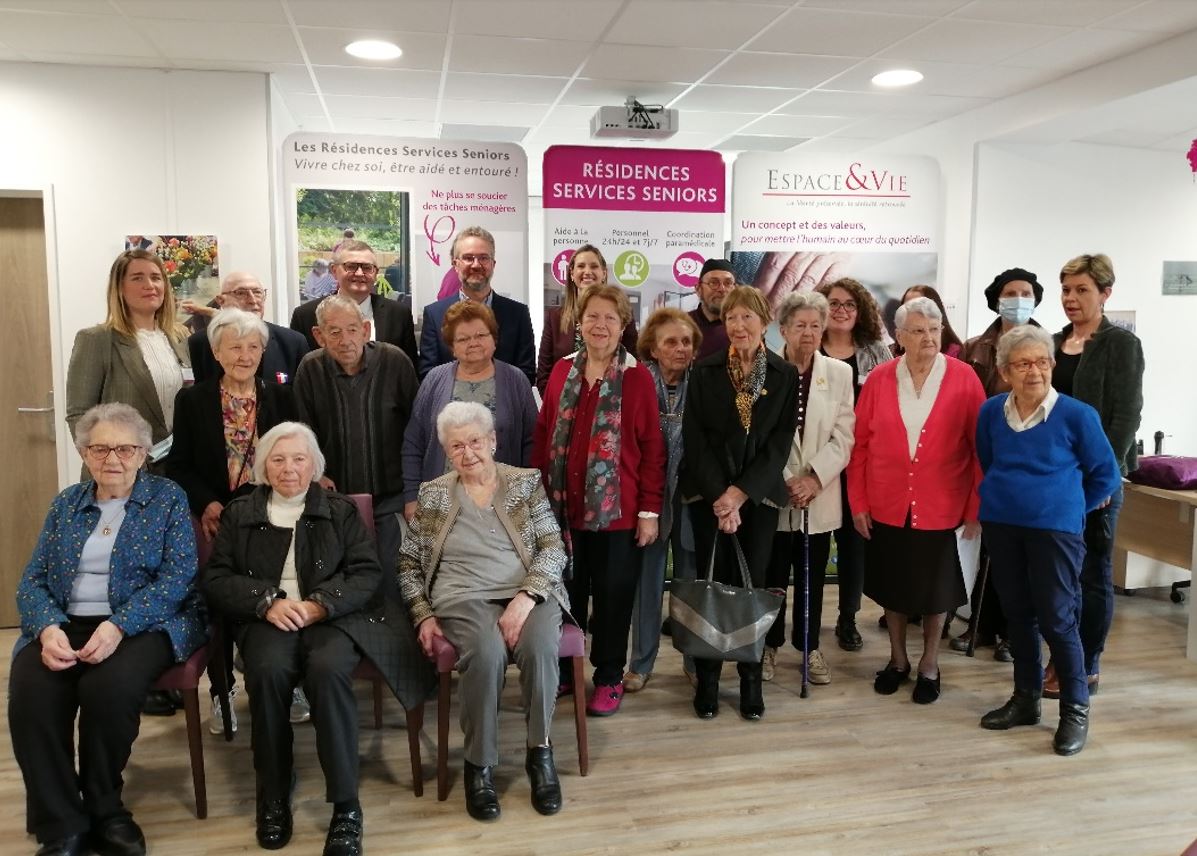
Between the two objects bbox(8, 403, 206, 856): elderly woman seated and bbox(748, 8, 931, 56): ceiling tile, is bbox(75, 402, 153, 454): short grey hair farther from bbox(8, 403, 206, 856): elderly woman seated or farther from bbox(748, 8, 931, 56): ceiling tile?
bbox(748, 8, 931, 56): ceiling tile

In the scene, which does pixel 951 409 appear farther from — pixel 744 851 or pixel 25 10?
pixel 25 10

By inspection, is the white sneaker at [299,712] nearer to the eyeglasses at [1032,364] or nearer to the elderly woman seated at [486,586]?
the elderly woman seated at [486,586]

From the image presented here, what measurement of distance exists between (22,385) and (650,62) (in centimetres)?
349

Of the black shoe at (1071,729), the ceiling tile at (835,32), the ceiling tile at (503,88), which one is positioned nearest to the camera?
the black shoe at (1071,729)

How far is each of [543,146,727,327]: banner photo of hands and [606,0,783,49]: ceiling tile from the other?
1023 millimetres

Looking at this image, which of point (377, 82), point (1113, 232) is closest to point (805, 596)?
point (377, 82)

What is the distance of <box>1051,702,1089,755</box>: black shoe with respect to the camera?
2983 millimetres

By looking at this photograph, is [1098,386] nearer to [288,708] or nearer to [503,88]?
[288,708]

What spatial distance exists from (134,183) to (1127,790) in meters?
4.94

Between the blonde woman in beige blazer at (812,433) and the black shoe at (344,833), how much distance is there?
1.67 metres

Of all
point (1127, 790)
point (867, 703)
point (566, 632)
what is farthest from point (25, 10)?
point (1127, 790)

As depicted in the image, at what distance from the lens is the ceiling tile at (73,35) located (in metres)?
3.65

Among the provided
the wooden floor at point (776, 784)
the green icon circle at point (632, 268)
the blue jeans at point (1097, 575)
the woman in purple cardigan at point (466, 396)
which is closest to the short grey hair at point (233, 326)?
the woman in purple cardigan at point (466, 396)

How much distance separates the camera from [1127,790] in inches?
Answer: 109
